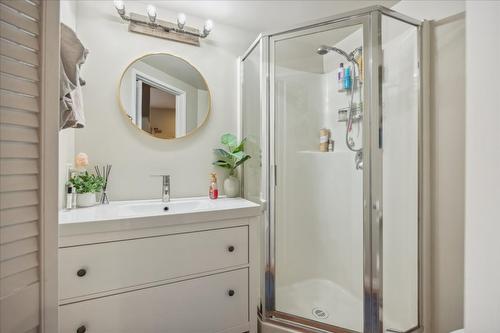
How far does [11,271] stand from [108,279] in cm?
67

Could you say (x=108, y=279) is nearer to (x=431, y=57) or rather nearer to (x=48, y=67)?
(x=48, y=67)

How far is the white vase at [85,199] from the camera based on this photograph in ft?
4.66

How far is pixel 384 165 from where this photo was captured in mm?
1426

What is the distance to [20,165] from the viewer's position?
57 cm

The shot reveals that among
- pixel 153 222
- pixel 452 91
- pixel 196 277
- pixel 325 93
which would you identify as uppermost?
pixel 325 93

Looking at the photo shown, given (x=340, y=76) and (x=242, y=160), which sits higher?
(x=340, y=76)

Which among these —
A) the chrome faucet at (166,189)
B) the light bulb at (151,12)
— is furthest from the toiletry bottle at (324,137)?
the light bulb at (151,12)

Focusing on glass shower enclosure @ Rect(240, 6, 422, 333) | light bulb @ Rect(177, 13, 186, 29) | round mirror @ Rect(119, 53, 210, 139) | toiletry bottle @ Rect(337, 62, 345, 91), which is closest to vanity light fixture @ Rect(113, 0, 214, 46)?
light bulb @ Rect(177, 13, 186, 29)

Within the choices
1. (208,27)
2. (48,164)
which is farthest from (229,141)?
(48,164)

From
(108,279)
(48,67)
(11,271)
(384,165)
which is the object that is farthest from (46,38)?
(384,165)

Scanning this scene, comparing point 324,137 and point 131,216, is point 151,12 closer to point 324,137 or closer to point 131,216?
point 131,216

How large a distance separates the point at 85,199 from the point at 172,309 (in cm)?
83

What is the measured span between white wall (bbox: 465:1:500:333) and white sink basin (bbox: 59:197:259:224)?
106 centimetres

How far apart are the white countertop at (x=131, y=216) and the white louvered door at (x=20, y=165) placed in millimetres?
521
